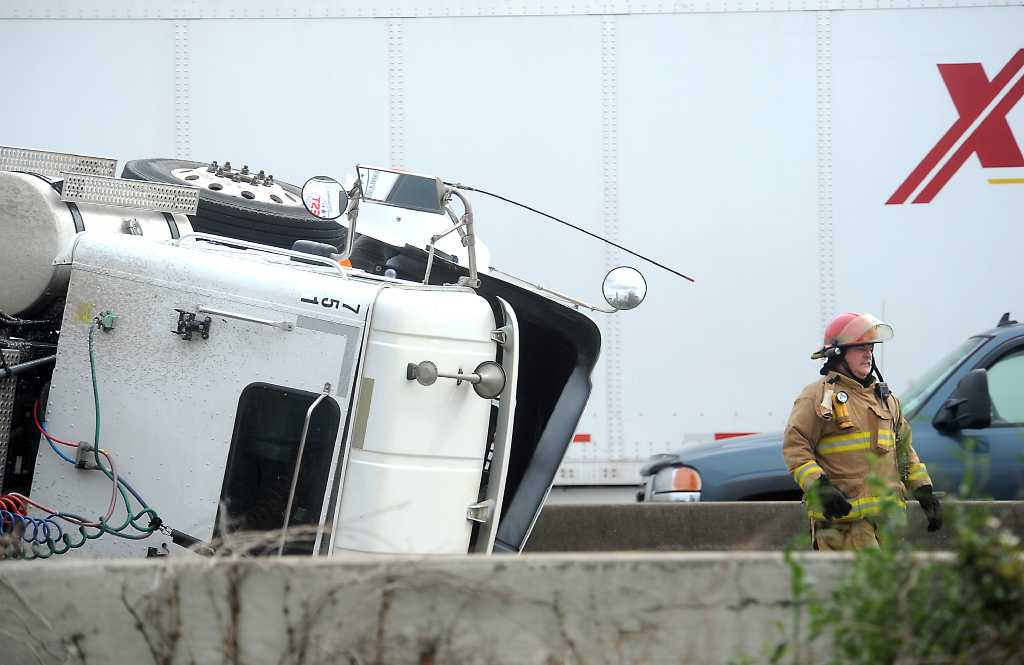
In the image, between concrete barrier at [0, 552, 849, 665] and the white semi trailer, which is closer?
concrete barrier at [0, 552, 849, 665]

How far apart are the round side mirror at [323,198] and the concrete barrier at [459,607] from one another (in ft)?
8.27

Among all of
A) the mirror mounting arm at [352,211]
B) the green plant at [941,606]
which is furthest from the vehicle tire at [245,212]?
the green plant at [941,606]

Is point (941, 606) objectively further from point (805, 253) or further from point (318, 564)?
point (805, 253)

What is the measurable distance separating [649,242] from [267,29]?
3072 millimetres

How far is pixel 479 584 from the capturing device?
9.89ft

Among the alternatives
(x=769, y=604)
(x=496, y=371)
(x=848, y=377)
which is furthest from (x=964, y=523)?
(x=848, y=377)

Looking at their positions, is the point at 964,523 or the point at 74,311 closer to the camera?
the point at 964,523

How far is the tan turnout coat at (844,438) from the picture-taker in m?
5.48

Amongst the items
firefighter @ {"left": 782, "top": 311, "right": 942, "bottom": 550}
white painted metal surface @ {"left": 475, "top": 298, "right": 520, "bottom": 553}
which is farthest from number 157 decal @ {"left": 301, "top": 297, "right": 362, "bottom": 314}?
firefighter @ {"left": 782, "top": 311, "right": 942, "bottom": 550}

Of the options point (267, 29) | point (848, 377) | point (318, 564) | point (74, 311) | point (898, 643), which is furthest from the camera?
point (267, 29)

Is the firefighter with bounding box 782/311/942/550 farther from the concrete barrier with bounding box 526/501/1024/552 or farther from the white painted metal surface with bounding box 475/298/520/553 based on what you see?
the white painted metal surface with bounding box 475/298/520/553

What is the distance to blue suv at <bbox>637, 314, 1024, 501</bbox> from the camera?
6660mm

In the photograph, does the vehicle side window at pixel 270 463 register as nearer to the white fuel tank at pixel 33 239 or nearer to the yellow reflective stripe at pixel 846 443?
the white fuel tank at pixel 33 239

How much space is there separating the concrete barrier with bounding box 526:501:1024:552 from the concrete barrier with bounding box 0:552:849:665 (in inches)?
136
